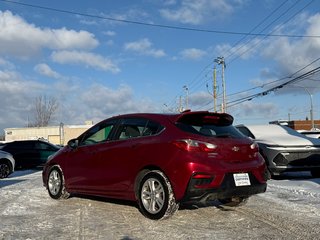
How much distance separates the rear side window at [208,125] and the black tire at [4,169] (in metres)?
9.86

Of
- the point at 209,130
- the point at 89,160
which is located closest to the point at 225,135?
the point at 209,130

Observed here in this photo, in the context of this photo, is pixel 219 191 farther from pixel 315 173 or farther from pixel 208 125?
pixel 315 173

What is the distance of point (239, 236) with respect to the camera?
18.4 feet

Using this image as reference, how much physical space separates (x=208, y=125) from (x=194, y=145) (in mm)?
619

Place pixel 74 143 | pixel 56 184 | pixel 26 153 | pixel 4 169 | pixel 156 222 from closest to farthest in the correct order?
pixel 156 222, pixel 74 143, pixel 56 184, pixel 4 169, pixel 26 153

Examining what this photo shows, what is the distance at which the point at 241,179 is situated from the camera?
21.5 feet

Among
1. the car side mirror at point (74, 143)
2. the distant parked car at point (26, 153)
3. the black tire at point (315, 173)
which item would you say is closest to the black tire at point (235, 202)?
the car side mirror at point (74, 143)

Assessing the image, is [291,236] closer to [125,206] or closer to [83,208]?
[125,206]

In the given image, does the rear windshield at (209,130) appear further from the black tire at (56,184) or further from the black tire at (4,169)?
the black tire at (4,169)

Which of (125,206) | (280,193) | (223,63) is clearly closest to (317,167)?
(280,193)

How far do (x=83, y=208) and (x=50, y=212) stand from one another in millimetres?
582

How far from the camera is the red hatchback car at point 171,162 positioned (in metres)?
6.28

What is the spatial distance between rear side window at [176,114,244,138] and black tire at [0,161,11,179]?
986 cm

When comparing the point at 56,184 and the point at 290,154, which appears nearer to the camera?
the point at 56,184
